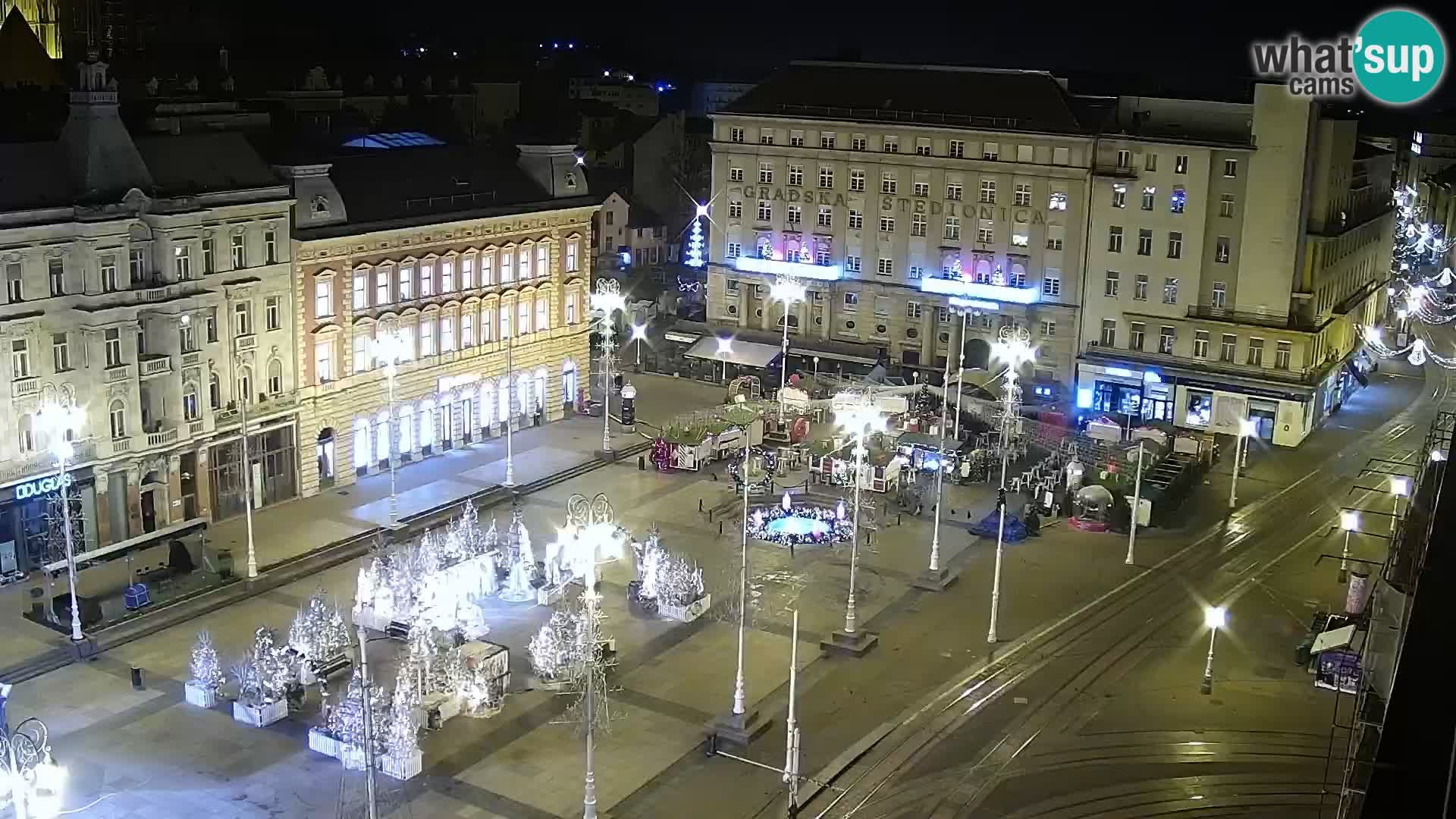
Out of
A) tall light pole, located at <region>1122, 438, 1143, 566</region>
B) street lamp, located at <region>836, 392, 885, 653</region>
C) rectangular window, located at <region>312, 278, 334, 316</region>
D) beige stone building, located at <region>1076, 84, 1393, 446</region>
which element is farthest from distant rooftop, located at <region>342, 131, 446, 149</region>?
tall light pole, located at <region>1122, 438, 1143, 566</region>

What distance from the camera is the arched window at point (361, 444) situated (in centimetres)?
7006

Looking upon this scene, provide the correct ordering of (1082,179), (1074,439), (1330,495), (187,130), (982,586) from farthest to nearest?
(1082,179) → (1074,439) → (1330,495) → (187,130) → (982,586)

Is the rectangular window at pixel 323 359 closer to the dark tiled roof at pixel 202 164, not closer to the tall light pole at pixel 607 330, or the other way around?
the dark tiled roof at pixel 202 164

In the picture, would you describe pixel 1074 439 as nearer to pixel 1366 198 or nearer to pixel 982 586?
pixel 982 586

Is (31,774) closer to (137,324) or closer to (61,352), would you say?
(61,352)

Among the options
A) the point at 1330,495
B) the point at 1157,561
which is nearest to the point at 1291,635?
the point at 1157,561

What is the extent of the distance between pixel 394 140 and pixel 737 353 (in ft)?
83.8

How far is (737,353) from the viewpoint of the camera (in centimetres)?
9419

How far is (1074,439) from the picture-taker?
257ft

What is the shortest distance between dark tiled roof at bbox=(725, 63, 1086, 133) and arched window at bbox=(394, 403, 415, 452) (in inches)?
1362

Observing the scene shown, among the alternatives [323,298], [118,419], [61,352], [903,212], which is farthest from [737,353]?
[61,352]

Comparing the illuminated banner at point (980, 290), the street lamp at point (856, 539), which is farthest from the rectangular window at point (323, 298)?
the illuminated banner at point (980, 290)

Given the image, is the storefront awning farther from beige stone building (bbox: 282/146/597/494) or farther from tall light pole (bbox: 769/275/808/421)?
beige stone building (bbox: 282/146/597/494)

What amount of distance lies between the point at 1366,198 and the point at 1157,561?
39207mm
